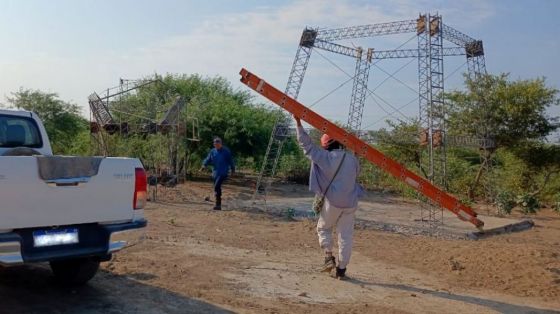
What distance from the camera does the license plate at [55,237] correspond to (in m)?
5.08

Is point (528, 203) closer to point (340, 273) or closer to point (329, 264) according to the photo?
point (329, 264)

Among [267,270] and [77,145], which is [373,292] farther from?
[77,145]

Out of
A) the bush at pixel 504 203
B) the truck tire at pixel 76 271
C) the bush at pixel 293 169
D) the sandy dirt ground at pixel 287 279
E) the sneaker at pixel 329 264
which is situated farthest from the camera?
the bush at pixel 293 169

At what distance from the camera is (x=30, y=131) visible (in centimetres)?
710

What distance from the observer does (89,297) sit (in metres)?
6.04

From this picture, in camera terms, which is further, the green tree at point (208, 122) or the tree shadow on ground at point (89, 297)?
the green tree at point (208, 122)

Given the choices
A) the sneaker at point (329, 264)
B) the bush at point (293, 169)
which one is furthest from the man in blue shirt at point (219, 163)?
the bush at point (293, 169)

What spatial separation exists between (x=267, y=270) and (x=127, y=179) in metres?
2.61

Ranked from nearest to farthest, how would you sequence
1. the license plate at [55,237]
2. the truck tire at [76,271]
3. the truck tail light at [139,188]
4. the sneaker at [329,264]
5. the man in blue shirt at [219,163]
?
the license plate at [55,237]
the truck tail light at [139,188]
the truck tire at [76,271]
the sneaker at [329,264]
the man in blue shirt at [219,163]

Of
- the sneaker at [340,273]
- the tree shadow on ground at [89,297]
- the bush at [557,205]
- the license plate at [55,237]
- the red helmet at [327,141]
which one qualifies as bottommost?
the tree shadow on ground at [89,297]

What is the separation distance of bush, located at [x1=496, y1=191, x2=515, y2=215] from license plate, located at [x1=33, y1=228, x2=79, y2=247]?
14.7 metres

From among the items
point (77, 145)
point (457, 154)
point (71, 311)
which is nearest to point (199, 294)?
point (71, 311)

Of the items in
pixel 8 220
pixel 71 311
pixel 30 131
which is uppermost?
pixel 30 131

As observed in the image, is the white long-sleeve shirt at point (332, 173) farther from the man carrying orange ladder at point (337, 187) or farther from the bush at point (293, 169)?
A: the bush at point (293, 169)
